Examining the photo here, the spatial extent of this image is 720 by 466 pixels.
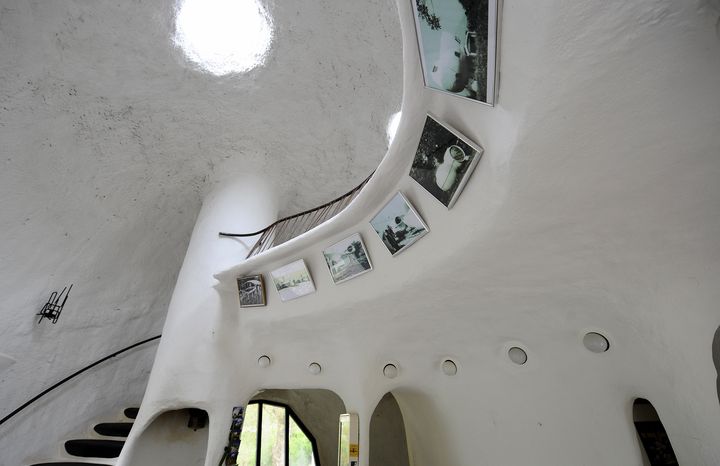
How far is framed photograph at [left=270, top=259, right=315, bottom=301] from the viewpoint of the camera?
447cm

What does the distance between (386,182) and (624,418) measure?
11.2 feet

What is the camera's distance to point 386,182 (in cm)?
350

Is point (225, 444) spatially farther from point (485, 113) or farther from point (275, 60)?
point (275, 60)

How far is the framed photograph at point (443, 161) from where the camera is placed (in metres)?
2.82

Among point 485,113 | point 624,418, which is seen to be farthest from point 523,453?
point 485,113

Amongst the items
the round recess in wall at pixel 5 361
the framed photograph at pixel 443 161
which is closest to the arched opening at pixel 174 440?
the round recess in wall at pixel 5 361

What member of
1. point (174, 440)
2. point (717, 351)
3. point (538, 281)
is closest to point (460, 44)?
point (538, 281)

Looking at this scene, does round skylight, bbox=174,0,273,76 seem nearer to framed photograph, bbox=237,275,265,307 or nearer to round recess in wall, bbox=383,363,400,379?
framed photograph, bbox=237,275,265,307

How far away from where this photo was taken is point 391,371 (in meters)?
4.62

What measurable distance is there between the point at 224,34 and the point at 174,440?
24.3 feet

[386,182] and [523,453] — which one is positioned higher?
[386,182]

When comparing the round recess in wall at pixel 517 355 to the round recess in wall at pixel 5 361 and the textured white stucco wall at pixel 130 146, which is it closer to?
the textured white stucco wall at pixel 130 146

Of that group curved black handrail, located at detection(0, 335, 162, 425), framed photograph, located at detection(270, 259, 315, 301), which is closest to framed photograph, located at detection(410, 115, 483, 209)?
framed photograph, located at detection(270, 259, 315, 301)

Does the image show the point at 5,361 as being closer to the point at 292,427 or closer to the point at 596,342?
the point at 292,427
